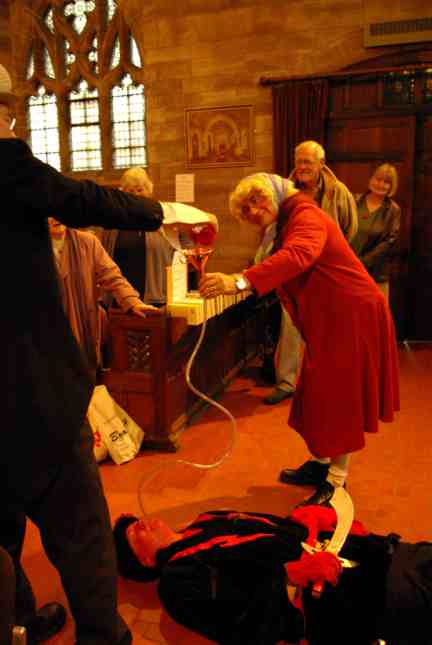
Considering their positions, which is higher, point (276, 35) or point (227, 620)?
point (276, 35)

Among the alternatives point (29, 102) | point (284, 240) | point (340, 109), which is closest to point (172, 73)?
point (340, 109)

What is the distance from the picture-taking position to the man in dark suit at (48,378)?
4.17 ft

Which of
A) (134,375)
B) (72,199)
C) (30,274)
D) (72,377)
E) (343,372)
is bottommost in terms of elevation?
(134,375)

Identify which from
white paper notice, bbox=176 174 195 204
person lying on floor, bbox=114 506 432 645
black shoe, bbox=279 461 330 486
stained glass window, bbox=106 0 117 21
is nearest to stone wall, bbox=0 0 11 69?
stained glass window, bbox=106 0 117 21

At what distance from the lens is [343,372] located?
2.37 m

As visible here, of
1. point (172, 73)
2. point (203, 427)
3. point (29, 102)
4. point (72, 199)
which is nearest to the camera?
point (72, 199)

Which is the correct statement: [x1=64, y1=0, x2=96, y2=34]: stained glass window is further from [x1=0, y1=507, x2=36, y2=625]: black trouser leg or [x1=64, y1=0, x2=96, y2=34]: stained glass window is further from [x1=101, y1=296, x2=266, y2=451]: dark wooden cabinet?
[x1=0, y1=507, x2=36, y2=625]: black trouser leg

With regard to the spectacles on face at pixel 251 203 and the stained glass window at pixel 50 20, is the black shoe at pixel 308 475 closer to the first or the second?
the spectacles on face at pixel 251 203

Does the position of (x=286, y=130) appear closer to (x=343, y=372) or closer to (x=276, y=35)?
(x=276, y=35)

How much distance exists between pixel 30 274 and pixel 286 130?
205 inches

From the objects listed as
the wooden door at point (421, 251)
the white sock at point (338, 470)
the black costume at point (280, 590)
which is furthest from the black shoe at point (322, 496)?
the wooden door at point (421, 251)

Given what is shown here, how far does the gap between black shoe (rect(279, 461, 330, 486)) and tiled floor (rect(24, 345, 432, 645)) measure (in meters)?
0.06

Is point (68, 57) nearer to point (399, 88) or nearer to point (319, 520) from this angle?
point (399, 88)

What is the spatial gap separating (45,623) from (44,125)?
278 inches
